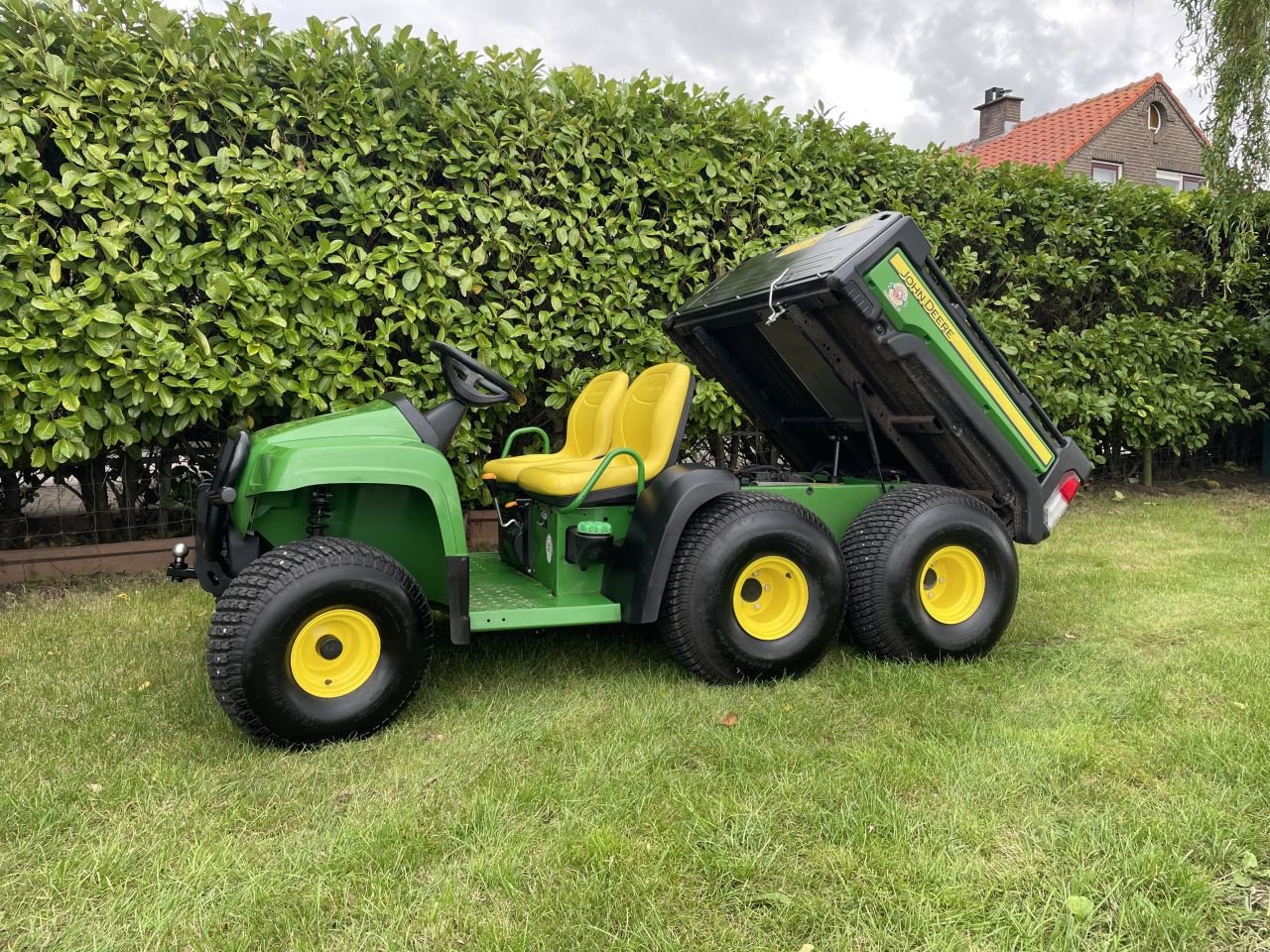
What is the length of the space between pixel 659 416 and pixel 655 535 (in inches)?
22.4

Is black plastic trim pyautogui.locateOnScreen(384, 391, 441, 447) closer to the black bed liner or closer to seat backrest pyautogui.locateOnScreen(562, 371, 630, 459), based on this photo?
seat backrest pyautogui.locateOnScreen(562, 371, 630, 459)

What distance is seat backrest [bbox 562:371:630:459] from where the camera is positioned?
13.2 feet

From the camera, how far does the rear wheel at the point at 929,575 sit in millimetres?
3354

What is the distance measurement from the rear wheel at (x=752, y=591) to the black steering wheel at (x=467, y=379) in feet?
3.07


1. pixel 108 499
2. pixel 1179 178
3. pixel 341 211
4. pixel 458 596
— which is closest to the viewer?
pixel 458 596

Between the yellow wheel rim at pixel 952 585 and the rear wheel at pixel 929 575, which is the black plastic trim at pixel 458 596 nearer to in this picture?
the rear wheel at pixel 929 575

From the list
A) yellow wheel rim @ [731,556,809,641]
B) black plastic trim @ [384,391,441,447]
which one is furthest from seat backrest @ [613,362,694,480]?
black plastic trim @ [384,391,441,447]

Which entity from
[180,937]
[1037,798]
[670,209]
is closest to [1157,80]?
[670,209]

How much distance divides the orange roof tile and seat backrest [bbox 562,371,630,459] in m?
17.8

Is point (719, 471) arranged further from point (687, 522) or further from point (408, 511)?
point (408, 511)

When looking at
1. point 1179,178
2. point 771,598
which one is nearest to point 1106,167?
point 1179,178

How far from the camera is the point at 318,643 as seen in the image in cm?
269

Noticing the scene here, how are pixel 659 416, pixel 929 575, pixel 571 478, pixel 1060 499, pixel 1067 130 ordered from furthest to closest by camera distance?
pixel 1067 130 → pixel 1060 499 → pixel 929 575 → pixel 659 416 → pixel 571 478

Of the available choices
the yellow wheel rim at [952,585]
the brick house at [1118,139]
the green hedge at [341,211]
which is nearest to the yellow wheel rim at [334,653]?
the yellow wheel rim at [952,585]
